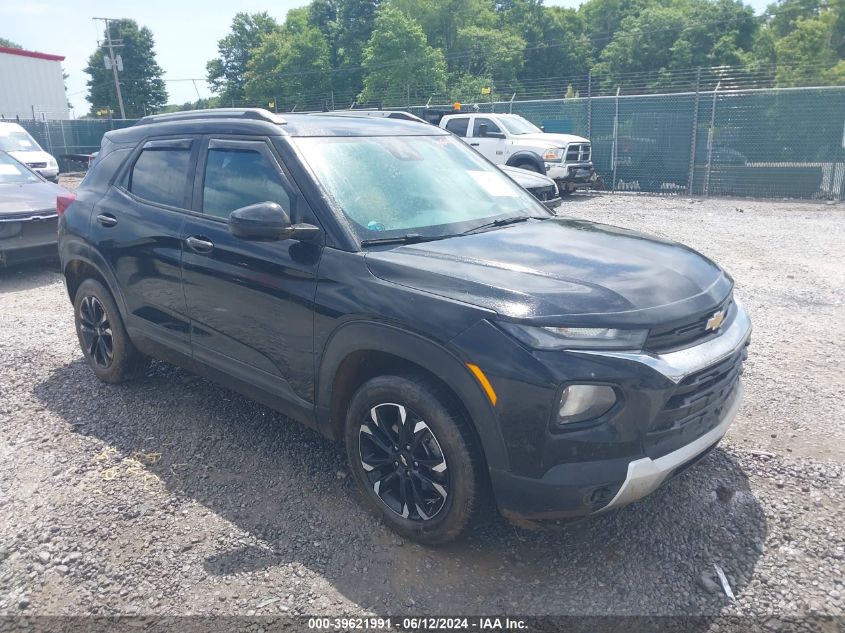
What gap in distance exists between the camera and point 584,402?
261 cm

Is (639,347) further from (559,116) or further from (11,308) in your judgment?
(559,116)

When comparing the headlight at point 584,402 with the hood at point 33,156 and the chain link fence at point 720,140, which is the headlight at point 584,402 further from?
the hood at point 33,156

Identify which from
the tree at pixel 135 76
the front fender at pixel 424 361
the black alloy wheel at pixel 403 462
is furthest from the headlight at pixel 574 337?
the tree at pixel 135 76

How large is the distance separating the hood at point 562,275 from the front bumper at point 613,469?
19cm

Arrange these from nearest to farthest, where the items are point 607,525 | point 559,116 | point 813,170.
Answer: point 607,525 < point 813,170 < point 559,116

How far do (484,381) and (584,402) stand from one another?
0.39 metres

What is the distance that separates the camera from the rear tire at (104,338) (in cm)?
482

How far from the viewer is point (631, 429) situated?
2619 mm

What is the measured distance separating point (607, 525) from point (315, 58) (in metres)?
62.8

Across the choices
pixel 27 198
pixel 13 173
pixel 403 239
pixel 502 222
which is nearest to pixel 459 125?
pixel 13 173

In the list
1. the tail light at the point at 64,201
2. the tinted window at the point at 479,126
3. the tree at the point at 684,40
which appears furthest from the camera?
the tree at the point at 684,40

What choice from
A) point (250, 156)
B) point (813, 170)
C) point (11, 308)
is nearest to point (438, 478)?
point (250, 156)

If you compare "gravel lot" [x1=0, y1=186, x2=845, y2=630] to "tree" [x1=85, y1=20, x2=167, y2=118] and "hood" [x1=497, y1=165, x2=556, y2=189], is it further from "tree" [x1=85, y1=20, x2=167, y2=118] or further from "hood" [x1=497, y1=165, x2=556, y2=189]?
"tree" [x1=85, y1=20, x2=167, y2=118]

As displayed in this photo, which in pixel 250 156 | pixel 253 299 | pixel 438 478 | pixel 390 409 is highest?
pixel 250 156
